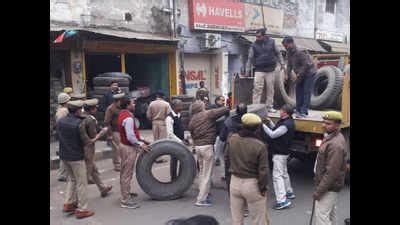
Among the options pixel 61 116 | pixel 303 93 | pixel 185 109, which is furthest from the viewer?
pixel 185 109

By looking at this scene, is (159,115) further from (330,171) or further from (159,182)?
(330,171)

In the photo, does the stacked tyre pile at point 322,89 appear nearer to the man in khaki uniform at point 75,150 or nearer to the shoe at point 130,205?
the shoe at point 130,205

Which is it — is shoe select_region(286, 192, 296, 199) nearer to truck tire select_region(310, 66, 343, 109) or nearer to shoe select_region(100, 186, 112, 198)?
truck tire select_region(310, 66, 343, 109)

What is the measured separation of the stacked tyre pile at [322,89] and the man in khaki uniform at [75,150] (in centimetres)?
394

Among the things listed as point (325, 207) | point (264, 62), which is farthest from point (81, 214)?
point (264, 62)

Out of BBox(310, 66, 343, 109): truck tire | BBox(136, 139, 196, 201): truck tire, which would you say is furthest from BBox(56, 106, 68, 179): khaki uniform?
BBox(310, 66, 343, 109): truck tire


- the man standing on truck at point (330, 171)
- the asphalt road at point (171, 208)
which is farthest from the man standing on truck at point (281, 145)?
the man standing on truck at point (330, 171)

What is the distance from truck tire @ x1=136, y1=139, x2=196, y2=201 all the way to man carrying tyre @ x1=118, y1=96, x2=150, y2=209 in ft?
0.81

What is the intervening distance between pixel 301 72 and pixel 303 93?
1.27 ft

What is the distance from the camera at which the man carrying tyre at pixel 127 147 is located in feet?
21.2

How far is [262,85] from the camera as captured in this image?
25.2ft

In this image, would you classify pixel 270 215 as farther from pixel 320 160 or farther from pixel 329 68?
pixel 329 68
